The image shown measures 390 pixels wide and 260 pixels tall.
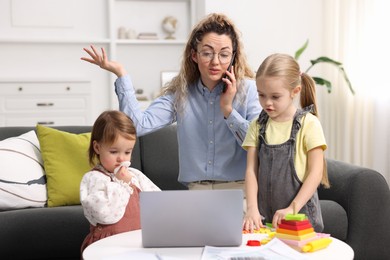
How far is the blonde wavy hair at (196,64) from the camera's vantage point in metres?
2.51

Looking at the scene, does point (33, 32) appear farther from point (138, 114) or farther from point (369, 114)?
point (138, 114)

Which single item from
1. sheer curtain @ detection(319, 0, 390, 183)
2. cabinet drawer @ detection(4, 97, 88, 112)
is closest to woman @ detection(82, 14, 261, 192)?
sheer curtain @ detection(319, 0, 390, 183)

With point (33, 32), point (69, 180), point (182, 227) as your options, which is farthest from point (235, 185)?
point (33, 32)

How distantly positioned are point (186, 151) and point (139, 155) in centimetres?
90

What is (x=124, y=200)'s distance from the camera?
2195mm

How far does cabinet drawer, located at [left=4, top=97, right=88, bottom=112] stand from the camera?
5.76 meters

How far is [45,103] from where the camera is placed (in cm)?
585

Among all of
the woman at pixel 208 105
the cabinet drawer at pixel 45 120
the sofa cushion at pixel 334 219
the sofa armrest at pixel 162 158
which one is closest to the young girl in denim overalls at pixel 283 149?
the woman at pixel 208 105

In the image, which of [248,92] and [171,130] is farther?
[171,130]

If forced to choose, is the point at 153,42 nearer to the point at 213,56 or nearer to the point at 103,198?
the point at 213,56

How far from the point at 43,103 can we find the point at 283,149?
159 inches

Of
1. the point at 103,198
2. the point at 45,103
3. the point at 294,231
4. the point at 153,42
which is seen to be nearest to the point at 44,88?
the point at 45,103

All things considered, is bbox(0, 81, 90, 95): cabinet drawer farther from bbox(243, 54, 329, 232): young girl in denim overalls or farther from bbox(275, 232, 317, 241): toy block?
bbox(275, 232, 317, 241): toy block

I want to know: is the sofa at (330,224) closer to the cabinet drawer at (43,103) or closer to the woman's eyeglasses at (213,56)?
the woman's eyeglasses at (213,56)
